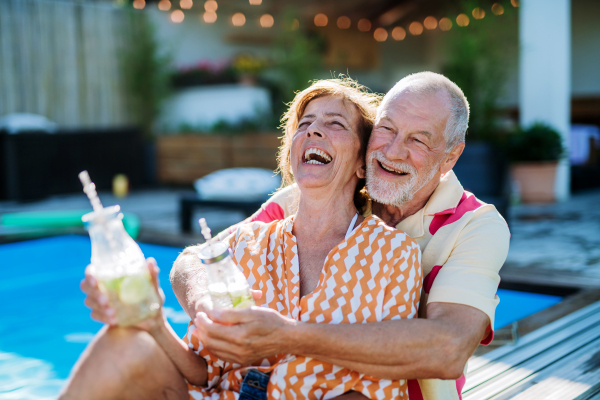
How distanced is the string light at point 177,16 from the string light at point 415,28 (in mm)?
6190

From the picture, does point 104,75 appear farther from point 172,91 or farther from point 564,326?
point 564,326

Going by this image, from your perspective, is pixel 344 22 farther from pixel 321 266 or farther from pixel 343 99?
pixel 321 266

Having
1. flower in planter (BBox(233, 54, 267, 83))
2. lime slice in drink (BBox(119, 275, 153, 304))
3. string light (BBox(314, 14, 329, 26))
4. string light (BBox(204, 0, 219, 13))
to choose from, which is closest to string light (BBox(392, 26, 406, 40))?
string light (BBox(314, 14, 329, 26))

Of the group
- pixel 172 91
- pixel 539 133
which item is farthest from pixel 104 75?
pixel 539 133

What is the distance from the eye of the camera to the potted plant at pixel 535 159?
6816mm

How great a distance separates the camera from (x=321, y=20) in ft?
45.8

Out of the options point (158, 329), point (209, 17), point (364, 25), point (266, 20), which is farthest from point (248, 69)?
point (158, 329)

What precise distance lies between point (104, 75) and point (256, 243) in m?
9.41

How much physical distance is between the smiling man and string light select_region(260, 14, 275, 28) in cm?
1153

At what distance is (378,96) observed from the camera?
2.08 meters

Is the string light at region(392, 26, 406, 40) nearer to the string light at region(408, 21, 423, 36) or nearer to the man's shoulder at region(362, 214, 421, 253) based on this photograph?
the string light at region(408, 21, 423, 36)

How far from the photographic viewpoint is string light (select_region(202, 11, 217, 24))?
1189 centimetres

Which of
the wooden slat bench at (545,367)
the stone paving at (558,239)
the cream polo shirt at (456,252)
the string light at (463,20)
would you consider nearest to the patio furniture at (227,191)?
the stone paving at (558,239)

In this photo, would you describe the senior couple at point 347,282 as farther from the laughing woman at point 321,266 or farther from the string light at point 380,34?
the string light at point 380,34
